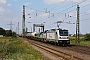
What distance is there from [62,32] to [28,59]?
79.6 ft

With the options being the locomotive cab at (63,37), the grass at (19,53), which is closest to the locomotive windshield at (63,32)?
the locomotive cab at (63,37)

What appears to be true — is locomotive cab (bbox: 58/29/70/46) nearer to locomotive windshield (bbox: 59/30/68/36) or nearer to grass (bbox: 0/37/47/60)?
locomotive windshield (bbox: 59/30/68/36)

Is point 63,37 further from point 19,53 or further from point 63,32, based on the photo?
point 19,53

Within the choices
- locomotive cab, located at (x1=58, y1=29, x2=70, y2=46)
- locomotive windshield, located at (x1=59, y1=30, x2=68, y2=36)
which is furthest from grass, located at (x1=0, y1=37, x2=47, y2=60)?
locomotive windshield, located at (x1=59, y1=30, x2=68, y2=36)

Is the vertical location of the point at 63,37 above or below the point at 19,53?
above

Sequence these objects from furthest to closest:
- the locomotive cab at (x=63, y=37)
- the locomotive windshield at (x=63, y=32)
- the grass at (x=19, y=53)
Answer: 1. the locomotive windshield at (x=63, y=32)
2. the locomotive cab at (x=63, y=37)
3. the grass at (x=19, y=53)

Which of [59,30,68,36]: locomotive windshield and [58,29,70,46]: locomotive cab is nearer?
[58,29,70,46]: locomotive cab

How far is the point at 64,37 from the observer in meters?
42.1

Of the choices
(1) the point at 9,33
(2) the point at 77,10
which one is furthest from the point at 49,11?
(1) the point at 9,33

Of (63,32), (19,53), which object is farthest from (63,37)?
(19,53)

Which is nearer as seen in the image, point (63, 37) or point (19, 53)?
point (19, 53)

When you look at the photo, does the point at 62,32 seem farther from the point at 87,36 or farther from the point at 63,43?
the point at 87,36

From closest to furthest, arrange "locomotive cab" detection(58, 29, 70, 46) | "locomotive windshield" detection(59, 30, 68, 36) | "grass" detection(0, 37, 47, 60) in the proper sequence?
"grass" detection(0, 37, 47, 60) < "locomotive cab" detection(58, 29, 70, 46) < "locomotive windshield" detection(59, 30, 68, 36)

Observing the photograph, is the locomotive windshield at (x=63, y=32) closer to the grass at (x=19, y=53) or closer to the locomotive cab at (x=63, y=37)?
the locomotive cab at (x=63, y=37)
